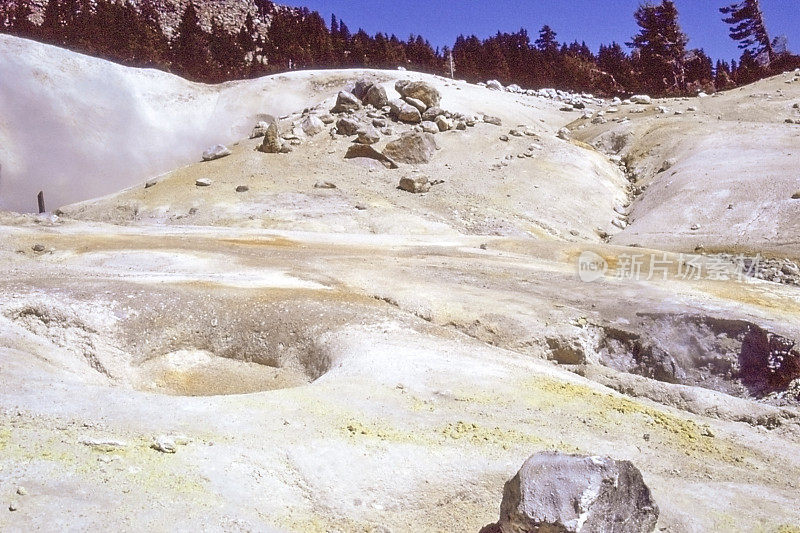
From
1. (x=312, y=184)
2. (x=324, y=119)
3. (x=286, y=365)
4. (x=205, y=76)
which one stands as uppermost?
(x=205, y=76)

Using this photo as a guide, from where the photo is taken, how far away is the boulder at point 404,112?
84.6 feet

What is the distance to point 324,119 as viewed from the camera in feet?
85.7

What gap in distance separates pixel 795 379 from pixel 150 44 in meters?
44.2

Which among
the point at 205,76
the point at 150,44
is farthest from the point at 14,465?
the point at 150,44

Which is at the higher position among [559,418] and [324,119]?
[324,119]

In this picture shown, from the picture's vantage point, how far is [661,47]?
→ 142 feet

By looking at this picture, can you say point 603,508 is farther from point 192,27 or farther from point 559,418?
point 192,27

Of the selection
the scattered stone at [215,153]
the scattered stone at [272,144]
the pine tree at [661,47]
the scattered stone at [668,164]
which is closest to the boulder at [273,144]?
the scattered stone at [272,144]

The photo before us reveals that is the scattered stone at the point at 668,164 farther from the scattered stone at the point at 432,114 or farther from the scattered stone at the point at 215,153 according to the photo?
the scattered stone at the point at 215,153

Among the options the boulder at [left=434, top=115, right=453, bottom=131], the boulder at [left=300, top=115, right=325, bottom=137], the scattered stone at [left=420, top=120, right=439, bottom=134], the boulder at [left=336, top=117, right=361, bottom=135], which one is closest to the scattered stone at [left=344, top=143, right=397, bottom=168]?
the boulder at [left=336, top=117, right=361, bottom=135]

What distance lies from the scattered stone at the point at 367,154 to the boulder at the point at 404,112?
330 cm

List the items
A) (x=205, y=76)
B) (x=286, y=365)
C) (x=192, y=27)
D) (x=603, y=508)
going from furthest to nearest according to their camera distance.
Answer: (x=192, y=27) → (x=205, y=76) → (x=286, y=365) → (x=603, y=508)

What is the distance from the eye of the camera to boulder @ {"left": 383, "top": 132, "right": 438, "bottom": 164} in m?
23.8

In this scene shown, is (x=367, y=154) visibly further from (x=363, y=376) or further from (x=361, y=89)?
(x=363, y=376)
